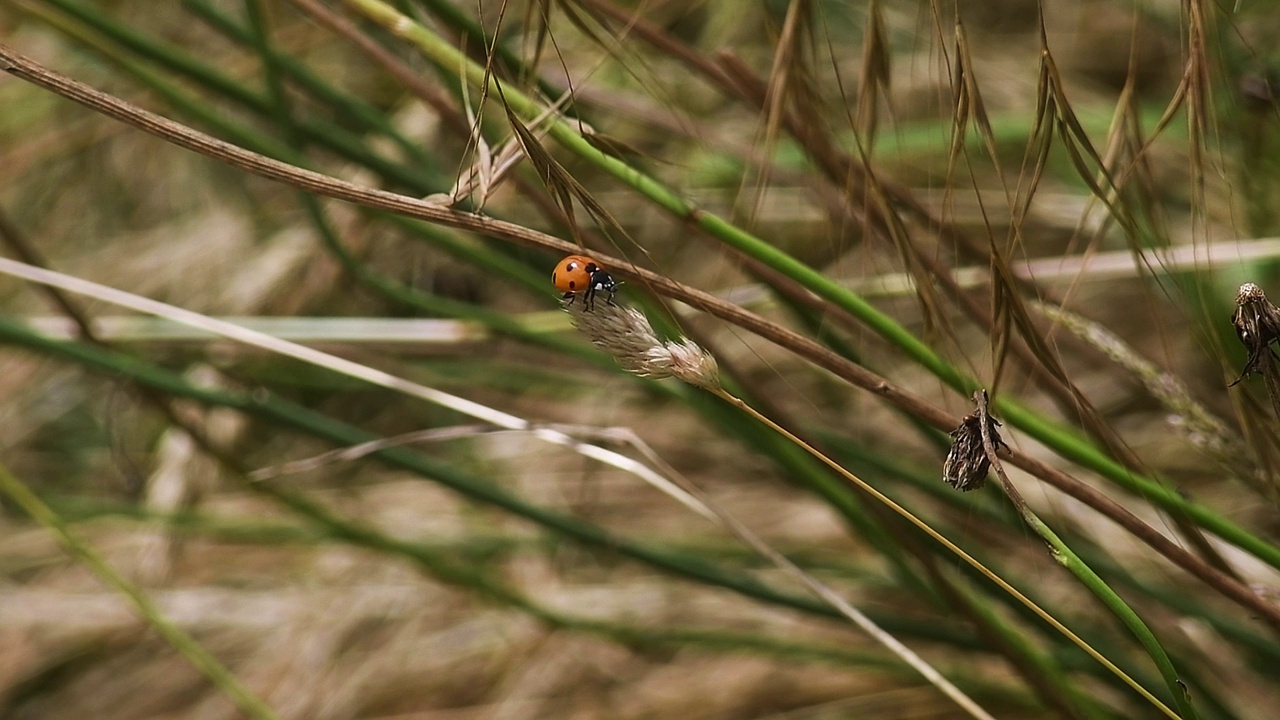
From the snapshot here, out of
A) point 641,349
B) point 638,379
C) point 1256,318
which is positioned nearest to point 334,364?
point 638,379

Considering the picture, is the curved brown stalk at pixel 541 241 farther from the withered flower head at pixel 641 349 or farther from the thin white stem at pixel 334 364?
the thin white stem at pixel 334 364

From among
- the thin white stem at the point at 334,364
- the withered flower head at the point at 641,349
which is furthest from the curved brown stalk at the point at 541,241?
the thin white stem at the point at 334,364

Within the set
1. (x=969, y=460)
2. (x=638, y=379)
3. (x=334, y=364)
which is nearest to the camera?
(x=969, y=460)

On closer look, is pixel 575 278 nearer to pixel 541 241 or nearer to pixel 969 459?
pixel 541 241

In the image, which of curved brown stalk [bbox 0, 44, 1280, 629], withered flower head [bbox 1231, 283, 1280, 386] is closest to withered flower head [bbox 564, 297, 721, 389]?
curved brown stalk [bbox 0, 44, 1280, 629]

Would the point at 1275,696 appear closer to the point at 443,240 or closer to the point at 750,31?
the point at 443,240

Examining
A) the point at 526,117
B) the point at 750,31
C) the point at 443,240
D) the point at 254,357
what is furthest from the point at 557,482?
the point at 526,117

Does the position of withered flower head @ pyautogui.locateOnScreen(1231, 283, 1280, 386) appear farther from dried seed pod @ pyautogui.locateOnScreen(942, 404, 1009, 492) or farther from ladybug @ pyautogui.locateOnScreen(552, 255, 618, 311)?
ladybug @ pyautogui.locateOnScreen(552, 255, 618, 311)
